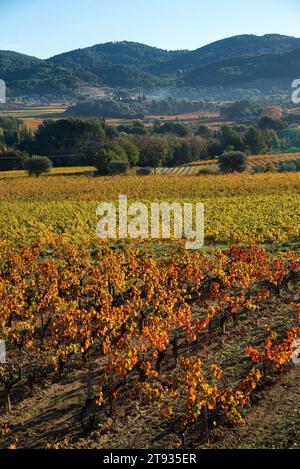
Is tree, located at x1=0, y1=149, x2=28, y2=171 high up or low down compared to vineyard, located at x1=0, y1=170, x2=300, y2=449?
up

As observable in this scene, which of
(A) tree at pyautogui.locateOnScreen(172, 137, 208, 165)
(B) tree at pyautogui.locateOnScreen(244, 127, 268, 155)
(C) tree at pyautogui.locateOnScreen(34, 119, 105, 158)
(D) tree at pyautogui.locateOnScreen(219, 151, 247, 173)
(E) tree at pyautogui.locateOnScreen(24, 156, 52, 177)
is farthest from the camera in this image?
(B) tree at pyautogui.locateOnScreen(244, 127, 268, 155)

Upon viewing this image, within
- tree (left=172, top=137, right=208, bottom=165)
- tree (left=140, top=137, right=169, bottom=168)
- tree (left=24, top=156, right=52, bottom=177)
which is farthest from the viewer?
tree (left=172, top=137, right=208, bottom=165)

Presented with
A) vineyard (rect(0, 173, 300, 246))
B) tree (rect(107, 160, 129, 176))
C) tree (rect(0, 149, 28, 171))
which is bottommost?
vineyard (rect(0, 173, 300, 246))

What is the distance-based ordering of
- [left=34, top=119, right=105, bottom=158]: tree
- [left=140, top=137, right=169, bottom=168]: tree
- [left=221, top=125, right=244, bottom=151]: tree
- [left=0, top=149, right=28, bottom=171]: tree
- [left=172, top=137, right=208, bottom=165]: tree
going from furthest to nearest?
1. [left=221, top=125, right=244, bottom=151]: tree
2. [left=34, top=119, right=105, bottom=158]: tree
3. [left=172, top=137, right=208, bottom=165]: tree
4. [left=0, top=149, right=28, bottom=171]: tree
5. [left=140, top=137, right=169, bottom=168]: tree

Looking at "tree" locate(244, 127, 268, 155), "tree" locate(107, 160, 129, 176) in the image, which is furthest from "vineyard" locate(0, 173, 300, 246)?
"tree" locate(244, 127, 268, 155)

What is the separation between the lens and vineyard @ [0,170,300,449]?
32.6 feet

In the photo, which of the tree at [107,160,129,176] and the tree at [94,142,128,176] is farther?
the tree at [94,142,128,176]

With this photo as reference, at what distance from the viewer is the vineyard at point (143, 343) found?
993cm

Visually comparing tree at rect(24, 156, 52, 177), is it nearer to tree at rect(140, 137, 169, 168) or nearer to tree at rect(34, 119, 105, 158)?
tree at rect(140, 137, 169, 168)

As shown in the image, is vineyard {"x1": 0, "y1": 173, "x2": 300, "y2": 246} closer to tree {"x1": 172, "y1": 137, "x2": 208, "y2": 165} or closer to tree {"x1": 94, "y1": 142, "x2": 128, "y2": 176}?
tree {"x1": 94, "y1": 142, "x2": 128, "y2": 176}

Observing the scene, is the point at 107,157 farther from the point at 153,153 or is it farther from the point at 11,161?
the point at 11,161

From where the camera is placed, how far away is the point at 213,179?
4791cm

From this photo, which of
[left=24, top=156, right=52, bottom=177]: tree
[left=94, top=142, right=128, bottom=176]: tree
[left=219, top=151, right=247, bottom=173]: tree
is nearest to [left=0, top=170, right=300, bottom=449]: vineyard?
[left=24, top=156, right=52, bottom=177]: tree

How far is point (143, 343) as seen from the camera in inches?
464
